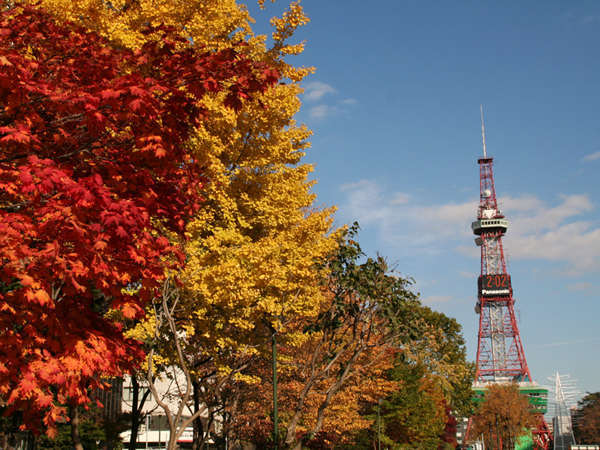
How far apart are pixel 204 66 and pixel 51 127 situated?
1.63 meters

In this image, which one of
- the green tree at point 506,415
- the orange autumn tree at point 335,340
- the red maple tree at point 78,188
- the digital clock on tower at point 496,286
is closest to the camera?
the red maple tree at point 78,188

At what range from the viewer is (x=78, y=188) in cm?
482

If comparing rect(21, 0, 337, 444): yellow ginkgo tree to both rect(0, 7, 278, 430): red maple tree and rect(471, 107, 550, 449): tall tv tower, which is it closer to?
rect(0, 7, 278, 430): red maple tree

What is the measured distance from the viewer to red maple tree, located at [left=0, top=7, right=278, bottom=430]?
16.1 ft

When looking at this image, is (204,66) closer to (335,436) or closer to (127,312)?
(127,312)

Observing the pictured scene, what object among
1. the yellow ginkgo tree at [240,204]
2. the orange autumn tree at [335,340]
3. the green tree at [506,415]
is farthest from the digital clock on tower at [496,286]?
the yellow ginkgo tree at [240,204]

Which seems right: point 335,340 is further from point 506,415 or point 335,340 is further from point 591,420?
point 591,420

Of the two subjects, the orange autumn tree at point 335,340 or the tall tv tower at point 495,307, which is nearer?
the orange autumn tree at point 335,340

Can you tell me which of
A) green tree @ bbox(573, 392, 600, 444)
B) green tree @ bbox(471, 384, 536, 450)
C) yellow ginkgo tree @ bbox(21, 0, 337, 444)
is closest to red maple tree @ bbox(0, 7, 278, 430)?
yellow ginkgo tree @ bbox(21, 0, 337, 444)

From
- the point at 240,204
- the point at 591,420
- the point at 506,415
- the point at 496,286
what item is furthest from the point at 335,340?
the point at 496,286

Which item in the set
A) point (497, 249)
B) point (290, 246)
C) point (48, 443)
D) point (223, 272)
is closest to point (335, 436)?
point (48, 443)

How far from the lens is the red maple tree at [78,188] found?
16.1 ft

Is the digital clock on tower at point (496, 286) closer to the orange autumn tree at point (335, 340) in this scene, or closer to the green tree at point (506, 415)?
A: the green tree at point (506, 415)

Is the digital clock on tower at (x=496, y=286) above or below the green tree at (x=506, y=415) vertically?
above
